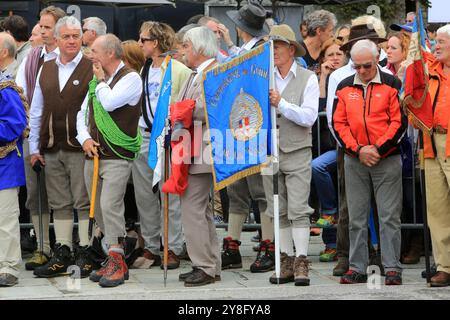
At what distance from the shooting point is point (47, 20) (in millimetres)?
11133

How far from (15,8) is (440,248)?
32.4 feet

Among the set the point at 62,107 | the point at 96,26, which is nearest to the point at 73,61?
the point at 62,107

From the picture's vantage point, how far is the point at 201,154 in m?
9.21

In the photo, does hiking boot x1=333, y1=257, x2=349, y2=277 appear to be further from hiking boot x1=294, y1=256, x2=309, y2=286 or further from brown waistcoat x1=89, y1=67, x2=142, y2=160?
brown waistcoat x1=89, y1=67, x2=142, y2=160

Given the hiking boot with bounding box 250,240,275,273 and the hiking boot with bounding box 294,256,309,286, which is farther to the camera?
the hiking boot with bounding box 250,240,275,273

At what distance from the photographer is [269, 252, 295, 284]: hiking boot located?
9.23m

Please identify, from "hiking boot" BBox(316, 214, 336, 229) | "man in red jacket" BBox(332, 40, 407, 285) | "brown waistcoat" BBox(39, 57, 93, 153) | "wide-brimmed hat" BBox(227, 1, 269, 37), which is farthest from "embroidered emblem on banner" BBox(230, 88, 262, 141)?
"hiking boot" BBox(316, 214, 336, 229)

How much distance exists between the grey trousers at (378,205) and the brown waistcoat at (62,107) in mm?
2649

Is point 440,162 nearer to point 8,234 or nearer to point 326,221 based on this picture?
point 326,221

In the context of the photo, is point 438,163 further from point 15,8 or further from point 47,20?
point 15,8

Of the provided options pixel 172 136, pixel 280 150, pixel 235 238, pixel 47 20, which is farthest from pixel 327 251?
pixel 47 20

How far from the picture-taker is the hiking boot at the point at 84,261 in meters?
9.81

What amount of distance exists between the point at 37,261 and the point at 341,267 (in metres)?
3.03

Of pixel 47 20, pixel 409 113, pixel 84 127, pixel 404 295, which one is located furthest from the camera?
pixel 47 20
